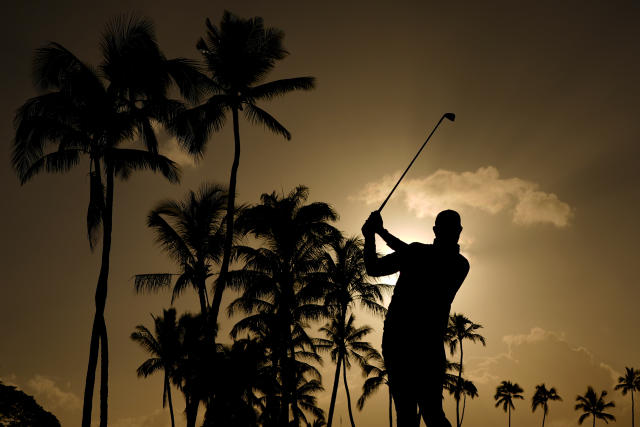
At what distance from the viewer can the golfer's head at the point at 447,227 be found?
3.19 meters

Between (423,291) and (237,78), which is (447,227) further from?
(237,78)

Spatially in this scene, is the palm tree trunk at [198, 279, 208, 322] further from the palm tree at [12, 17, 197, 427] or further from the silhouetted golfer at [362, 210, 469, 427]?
the silhouetted golfer at [362, 210, 469, 427]

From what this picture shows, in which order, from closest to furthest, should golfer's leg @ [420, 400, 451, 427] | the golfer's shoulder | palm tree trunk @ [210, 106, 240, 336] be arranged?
golfer's leg @ [420, 400, 451, 427] < the golfer's shoulder < palm tree trunk @ [210, 106, 240, 336]

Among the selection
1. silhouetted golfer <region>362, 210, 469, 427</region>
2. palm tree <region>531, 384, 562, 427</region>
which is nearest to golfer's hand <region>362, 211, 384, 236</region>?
silhouetted golfer <region>362, 210, 469, 427</region>

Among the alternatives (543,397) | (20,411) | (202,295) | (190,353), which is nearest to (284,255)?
(202,295)

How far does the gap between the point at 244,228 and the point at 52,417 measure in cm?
1802

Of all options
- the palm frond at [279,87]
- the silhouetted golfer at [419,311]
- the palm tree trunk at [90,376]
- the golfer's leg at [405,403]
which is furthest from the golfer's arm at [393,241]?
the palm frond at [279,87]

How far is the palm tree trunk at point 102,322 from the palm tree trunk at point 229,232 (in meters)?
3.46

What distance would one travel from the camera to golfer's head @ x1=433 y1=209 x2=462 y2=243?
3189mm

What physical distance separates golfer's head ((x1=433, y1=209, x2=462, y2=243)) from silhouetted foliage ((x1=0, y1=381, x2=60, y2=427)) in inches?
179

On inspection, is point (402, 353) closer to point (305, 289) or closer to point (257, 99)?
point (257, 99)

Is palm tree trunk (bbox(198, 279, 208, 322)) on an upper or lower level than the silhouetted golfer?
upper

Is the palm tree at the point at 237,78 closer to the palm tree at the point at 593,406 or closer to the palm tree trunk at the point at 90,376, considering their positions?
the palm tree trunk at the point at 90,376

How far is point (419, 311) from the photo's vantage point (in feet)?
9.80
